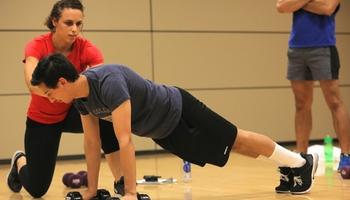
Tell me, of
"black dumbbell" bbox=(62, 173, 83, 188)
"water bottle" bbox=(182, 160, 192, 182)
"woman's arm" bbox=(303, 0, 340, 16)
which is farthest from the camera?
"woman's arm" bbox=(303, 0, 340, 16)

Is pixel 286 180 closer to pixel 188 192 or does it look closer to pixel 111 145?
pixel 188 192

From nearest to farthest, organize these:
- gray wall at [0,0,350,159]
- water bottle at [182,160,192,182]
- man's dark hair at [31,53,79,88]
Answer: man's dark hair at [31,53,79,88] → water bottle at [182,160,192,182] → gray wall at [0,0,350,159]

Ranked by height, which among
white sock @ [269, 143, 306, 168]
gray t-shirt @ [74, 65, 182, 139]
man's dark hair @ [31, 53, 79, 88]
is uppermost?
man's dark hair @ [31, 53, 79, 88]

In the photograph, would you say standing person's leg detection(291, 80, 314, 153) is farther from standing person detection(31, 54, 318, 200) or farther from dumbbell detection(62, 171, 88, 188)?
dumbbell detection(62, 171, 88, 188)

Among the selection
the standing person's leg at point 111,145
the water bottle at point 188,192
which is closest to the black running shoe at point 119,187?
the standing person's leg at point 111,145

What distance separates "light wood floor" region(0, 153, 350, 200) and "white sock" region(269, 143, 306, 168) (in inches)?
6.2

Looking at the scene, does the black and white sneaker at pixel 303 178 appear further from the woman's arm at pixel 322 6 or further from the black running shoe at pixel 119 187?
the woman's arm at pixel 322 6

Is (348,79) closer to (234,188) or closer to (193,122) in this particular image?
(234,188)

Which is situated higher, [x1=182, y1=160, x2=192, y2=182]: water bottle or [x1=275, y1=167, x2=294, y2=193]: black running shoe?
[x1=275, y1=167, x2=294, y2=193]: black running shoe

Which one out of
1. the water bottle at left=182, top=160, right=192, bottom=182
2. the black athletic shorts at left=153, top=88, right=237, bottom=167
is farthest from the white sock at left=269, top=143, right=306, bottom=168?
the water bottle at left=182, top=160, right=192, bottom=182

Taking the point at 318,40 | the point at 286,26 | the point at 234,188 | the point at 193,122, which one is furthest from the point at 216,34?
the point at 193,122

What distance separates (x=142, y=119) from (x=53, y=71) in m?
0.49

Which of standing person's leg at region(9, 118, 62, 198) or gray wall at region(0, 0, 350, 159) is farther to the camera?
gray wall at region(0, 0, 350, 159)

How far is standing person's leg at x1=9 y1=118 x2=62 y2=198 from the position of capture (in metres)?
3.56
